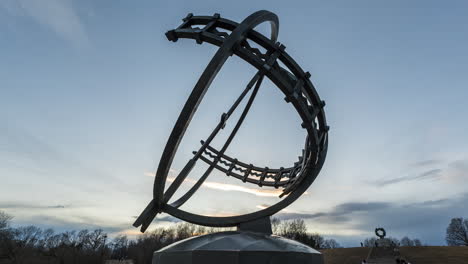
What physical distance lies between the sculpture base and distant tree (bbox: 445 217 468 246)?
290 feet

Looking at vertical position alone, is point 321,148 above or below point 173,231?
above

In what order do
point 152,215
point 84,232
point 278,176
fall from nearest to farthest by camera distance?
1. point 152,215
2. point 278,176
3. point 84,232

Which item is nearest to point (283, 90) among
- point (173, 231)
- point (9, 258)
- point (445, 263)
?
point (445, 263)

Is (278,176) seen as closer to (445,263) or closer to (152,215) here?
(152,215)

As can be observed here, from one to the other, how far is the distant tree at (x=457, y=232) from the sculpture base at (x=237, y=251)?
290ft

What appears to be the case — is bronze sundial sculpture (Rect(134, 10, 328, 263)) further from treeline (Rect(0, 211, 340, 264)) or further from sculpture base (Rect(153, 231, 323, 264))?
treeline (Rect(0, 211, 340, 264))

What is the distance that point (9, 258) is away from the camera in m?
47.8

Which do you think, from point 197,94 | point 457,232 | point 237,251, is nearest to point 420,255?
point 237,251

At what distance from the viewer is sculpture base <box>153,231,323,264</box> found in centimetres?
840

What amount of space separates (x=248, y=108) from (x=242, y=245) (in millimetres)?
6927

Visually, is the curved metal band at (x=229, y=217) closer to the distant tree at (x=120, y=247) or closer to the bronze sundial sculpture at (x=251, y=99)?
the bronze sundial sculpture at (x=251, y=99)

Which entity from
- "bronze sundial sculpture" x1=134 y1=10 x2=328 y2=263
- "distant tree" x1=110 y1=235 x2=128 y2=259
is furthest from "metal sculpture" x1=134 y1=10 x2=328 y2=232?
"distant tree" x1=110 y1=235 x2=128 y2=259

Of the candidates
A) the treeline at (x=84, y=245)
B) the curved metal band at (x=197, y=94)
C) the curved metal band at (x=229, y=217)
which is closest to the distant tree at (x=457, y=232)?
the treeline at (x=84, y=245)

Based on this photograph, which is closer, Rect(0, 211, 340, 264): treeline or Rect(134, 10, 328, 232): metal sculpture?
Rect(134, 10, 328, 232): metal sculpture
